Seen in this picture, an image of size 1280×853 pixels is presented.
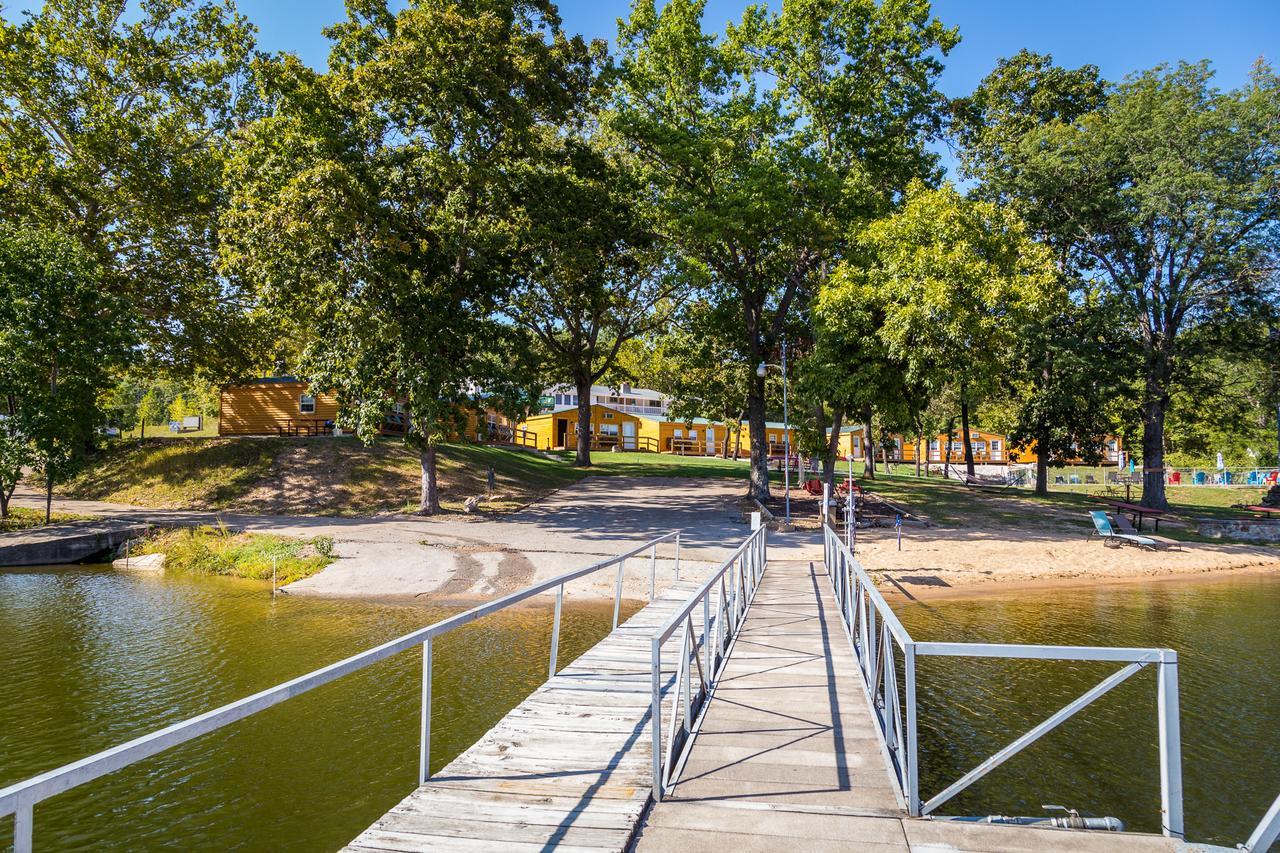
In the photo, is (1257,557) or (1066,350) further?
(1066,350)

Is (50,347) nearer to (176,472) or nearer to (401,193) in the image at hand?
(176,472)

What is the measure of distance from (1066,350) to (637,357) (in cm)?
3370

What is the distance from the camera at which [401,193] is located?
22.1 meters

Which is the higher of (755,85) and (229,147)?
(755,85)

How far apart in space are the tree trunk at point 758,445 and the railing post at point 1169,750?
22780 millimetres

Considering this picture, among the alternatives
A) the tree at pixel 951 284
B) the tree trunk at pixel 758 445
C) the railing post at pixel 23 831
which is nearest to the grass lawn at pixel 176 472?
the tree trunk at pixel 758 445

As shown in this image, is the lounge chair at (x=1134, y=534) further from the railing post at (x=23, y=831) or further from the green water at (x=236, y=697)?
the railing post at (x=23, y=831)

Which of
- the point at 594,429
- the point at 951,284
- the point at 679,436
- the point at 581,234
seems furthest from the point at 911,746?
the point at 679,436

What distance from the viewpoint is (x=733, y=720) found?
5836 millimetres

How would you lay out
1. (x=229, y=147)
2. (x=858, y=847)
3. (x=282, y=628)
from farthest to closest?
1. (x=229, y=147)
2. (x=282, y=628)
3. (x=858, y=847)

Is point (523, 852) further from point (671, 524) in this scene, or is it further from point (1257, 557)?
point (1257, 557)

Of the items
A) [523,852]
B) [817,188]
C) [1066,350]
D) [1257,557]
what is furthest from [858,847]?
[1066,350]

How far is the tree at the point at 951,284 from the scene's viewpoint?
61.6 ft

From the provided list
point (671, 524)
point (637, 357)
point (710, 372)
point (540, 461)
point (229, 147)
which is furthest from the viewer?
point (637, 357)
